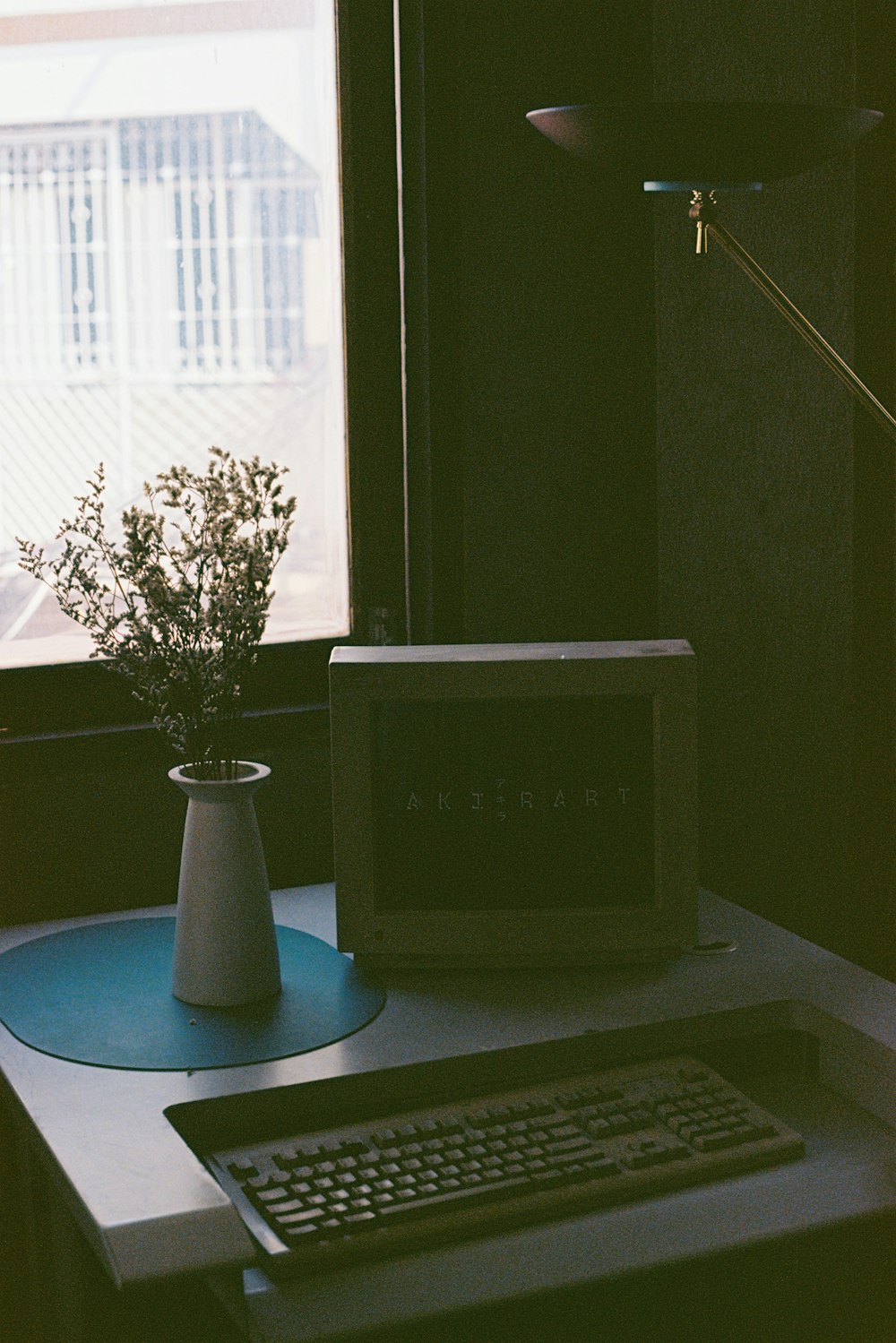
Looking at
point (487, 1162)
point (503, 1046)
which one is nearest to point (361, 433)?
point (503, 1046)

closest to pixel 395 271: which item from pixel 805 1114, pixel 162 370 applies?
pixel 162 370

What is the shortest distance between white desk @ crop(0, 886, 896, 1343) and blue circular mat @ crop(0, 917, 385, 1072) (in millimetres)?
25

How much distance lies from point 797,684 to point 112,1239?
1.12 metres

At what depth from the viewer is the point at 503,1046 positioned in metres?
1.48

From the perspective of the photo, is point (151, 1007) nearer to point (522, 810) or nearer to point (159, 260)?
point (522, 810)

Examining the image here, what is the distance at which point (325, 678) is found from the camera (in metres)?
2.11

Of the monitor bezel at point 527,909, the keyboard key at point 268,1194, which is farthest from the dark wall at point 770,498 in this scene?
the keyboard key at point 268,1194

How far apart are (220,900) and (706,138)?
88cm

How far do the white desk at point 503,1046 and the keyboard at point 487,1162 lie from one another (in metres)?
0.02

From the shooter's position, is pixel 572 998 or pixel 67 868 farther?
pixel 67 868

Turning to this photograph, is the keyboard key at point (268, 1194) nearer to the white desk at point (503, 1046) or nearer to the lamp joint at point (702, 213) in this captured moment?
the white desk at point (503, 1046)

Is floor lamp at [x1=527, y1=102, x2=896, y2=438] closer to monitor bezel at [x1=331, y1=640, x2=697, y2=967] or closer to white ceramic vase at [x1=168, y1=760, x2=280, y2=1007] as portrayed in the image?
monitor bezel at [x1=331, y1=640, x2=697, y2=967]

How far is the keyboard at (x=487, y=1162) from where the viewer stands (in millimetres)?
1237

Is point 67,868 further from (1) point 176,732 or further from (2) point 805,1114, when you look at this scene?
(2) point 805,1114
